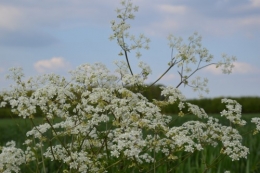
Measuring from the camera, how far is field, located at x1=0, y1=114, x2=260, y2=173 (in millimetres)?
6703

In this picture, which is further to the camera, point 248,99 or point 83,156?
point 248,99

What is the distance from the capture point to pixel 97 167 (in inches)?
227

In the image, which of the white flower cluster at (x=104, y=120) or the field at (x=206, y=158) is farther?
the field at (x=206, y=158)

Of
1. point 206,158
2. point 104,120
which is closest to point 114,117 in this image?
point 104,120

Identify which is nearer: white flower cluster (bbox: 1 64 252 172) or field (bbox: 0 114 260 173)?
white flower cluster (bbox: 1 64 252 172)

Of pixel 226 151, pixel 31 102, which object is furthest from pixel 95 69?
pixel 226 151

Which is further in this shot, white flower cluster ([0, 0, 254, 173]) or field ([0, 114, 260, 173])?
field ([0, 114, 260, 173])

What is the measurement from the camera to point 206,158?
8.20 metres

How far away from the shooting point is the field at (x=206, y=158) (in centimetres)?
670

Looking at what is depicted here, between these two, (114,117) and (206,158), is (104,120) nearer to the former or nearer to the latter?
(114,117)

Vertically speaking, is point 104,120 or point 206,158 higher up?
point 104,120

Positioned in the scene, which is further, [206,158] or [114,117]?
[206,158]

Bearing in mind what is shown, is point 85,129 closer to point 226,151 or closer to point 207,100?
point 226,151

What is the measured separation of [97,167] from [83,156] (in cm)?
67
